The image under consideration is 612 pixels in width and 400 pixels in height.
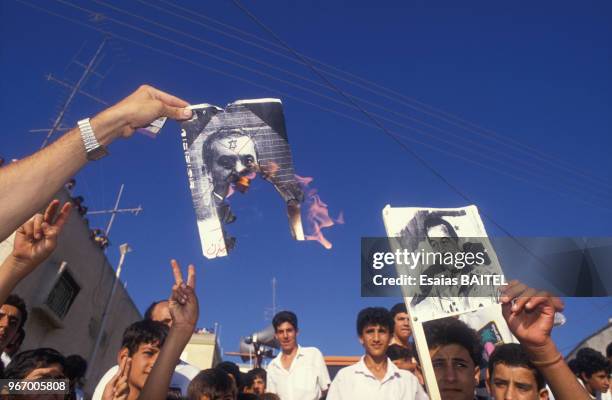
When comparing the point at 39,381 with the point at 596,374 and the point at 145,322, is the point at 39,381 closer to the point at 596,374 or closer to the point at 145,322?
the point at 145,322

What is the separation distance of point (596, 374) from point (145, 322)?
4349 millimetres

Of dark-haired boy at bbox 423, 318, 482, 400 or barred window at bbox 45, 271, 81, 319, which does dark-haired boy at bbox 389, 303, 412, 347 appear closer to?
dark-haired boy at bbox 423, 318, 482, 400

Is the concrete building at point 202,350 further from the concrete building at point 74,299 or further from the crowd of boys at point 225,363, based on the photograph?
the crowd of boys at point 225,363

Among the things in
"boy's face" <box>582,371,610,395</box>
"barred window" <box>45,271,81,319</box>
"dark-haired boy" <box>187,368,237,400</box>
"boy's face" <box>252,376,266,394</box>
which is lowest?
"dark-haired boy" <box>187,368,237,400</box>

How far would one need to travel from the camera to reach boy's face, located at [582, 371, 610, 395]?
488 centimetres

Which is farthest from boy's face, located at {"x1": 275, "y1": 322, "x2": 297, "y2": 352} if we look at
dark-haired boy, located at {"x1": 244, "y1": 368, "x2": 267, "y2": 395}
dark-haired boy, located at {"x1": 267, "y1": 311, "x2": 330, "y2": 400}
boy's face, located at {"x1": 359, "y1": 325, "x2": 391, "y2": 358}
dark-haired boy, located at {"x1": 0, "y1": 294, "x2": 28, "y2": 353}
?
dark-haired boy, located at {"x1": 0, "y1": 294, "x2": 28, "y2": 353}

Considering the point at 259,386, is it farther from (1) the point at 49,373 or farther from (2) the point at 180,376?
(1) the point at 49,373

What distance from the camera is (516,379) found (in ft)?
9.59

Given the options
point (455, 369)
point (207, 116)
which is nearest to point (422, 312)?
point (455, 369)

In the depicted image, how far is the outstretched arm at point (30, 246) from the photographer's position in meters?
2.11

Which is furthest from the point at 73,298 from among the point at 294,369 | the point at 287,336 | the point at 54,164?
the point at 54,164

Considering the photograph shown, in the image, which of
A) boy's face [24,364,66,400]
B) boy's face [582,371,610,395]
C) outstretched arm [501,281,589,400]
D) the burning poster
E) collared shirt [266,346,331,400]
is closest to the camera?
outstretched arm [501,281,589,400]

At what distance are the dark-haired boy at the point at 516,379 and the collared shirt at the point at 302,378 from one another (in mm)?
2486

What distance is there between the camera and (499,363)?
3.06 m
